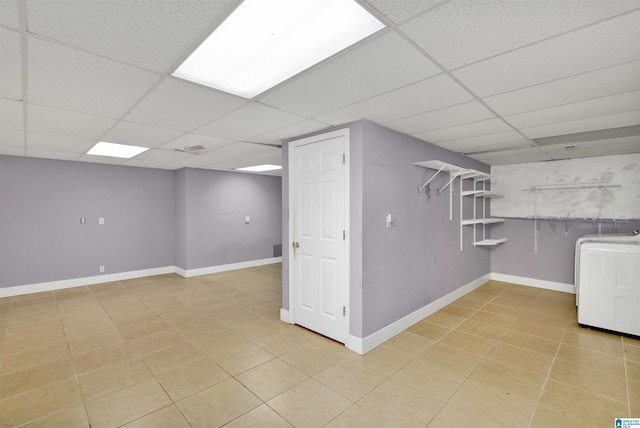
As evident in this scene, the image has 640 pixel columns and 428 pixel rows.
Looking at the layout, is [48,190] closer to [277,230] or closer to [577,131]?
[277,230]

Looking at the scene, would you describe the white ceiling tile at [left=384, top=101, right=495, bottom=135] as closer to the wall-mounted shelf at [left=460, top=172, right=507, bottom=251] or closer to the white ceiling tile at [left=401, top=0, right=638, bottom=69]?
the white ceiling tile at [left=401, top=0, right=638, bottom=69]

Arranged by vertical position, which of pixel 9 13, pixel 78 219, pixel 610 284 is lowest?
pixel 610 284

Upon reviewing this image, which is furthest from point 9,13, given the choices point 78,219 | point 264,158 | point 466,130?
point 78,219

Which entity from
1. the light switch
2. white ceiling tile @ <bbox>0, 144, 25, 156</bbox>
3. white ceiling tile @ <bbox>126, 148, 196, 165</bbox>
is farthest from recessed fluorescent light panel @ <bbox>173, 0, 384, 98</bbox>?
white ceiling tile @ <bbox>0, 144, 25, 156</bbox>

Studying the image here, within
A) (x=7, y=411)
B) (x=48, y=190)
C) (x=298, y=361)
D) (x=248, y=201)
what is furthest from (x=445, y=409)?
(x=48, y=190)

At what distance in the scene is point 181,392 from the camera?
7.76 feet

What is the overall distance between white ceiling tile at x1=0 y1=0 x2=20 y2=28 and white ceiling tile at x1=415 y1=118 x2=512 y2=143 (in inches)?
132

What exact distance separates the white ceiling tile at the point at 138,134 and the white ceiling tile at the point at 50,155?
5.61 ft

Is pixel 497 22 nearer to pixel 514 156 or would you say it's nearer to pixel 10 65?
pixel 10 65

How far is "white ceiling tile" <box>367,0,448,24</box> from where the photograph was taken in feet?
4.18

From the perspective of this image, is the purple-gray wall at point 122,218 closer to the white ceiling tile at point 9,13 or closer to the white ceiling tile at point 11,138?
the white ceiling tile at point 11,138

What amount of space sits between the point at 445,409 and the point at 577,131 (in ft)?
11.0

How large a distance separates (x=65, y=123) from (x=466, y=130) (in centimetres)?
427

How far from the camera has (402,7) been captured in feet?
4.27
